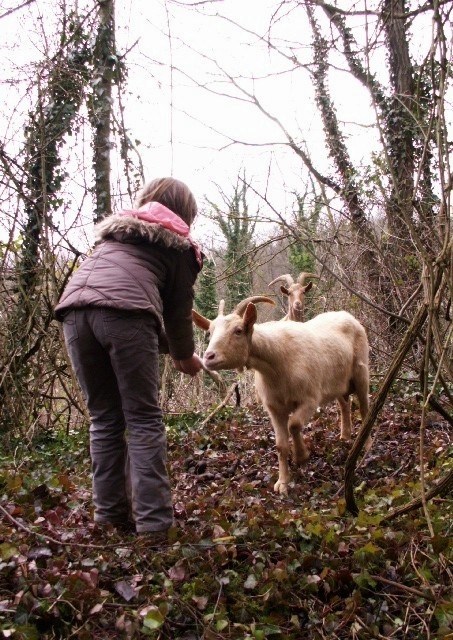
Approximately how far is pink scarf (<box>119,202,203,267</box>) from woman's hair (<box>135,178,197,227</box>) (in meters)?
0.15

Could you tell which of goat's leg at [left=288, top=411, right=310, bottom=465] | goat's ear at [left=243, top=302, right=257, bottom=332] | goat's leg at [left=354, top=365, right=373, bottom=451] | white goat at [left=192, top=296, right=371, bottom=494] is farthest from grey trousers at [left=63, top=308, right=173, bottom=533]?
goat's leg at [left=354, top=365, right=373, bottom=451]

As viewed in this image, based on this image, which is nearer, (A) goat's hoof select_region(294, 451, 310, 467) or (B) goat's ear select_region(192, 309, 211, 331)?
(B) goat's ear select_region(192, 309, 211, 331)

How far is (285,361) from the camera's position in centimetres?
634

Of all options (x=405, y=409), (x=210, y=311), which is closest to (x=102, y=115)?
(x=405, y=409)

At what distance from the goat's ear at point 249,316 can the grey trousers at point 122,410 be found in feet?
6.04

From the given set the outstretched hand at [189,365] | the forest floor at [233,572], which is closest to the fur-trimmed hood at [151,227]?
the outstretched hand at [189,365]

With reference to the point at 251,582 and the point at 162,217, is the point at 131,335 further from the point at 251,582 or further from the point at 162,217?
the point at 251,582

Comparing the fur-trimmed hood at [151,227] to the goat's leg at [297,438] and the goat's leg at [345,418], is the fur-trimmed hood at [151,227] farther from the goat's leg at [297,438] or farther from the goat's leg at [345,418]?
the goat's leg at [345,418]

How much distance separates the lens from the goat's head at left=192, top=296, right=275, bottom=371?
5.68 m

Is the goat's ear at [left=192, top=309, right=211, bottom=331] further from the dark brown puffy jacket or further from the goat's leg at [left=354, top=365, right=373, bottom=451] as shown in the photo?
the goat's leg at [left=354, top=365, right=373, bottom=451]

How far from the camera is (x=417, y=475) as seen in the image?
552 cm

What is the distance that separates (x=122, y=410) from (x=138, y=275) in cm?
90

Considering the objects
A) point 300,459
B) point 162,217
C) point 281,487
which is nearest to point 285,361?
point 300,459

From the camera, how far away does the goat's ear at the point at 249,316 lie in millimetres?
5844
